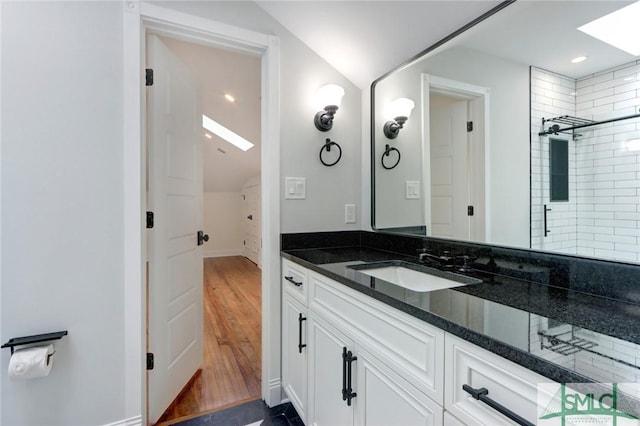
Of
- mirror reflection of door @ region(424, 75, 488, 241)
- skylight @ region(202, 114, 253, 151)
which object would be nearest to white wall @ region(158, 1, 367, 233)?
mirror reflection of door @ region(424, 75, 488, 241)

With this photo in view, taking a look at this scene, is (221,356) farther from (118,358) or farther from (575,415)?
(575,415)

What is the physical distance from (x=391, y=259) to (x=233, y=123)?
10.0 ft

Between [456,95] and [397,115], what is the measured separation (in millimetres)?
398

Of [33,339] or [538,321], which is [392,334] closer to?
[538,321]

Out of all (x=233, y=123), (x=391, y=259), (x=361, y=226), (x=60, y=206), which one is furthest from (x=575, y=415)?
(x=233, y=123)

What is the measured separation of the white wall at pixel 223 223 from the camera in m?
6.70

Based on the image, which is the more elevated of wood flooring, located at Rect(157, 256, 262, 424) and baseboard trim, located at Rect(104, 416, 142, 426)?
baseboard trim, located at Rect(104, 416, 142, 426)

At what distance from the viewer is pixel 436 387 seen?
75 centimetres

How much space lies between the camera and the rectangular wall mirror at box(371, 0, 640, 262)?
0.90m

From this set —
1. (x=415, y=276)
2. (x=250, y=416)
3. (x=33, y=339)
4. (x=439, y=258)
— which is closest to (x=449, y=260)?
(x=439, y=258)

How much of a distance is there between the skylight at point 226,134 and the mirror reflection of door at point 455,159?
3.24m

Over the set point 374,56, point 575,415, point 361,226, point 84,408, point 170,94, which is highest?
point 374,56

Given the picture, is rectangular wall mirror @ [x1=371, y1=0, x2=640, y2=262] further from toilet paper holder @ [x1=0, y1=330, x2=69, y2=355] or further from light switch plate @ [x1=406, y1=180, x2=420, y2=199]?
toilet paper holder @ [x1=0, y1=330, x2=69, y2=355]

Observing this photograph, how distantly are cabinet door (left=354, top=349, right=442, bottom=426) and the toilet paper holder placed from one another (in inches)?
50.6
